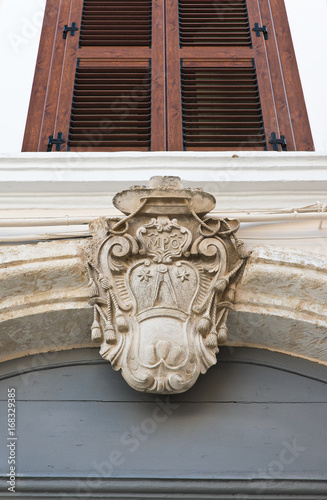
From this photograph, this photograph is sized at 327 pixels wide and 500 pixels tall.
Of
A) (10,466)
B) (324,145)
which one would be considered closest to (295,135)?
(324,145)

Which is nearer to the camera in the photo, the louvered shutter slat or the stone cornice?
the stone cornice

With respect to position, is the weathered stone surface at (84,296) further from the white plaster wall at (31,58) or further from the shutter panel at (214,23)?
the shutter panel at (214,23)

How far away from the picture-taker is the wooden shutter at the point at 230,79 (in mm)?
4035

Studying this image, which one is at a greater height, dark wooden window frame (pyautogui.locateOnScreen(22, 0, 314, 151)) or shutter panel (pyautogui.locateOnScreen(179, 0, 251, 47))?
shutter panel (pyautogui.locateOnScreen(179, 0, 251, 47))

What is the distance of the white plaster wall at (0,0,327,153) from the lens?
158 inches

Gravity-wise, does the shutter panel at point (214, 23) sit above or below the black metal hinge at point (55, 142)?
above

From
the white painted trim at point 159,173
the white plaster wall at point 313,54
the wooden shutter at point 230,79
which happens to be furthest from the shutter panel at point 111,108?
the white plaster wall at point 313,54

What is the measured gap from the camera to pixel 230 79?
4.36 m

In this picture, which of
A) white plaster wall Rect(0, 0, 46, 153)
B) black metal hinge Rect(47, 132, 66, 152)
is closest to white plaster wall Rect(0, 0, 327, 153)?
white plaster wall Rect(0, 0, 46, 153)

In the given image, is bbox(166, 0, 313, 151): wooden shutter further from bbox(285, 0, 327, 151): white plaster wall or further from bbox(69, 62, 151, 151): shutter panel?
bbox(69, 62, 151, 151): shutter panel

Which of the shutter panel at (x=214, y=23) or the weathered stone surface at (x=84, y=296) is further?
the shutter panel at (x=214, y=23)

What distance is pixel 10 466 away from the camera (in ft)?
8.85

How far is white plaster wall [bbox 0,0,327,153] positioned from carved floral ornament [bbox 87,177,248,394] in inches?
48.9

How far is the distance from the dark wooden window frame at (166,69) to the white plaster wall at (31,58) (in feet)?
0.17
